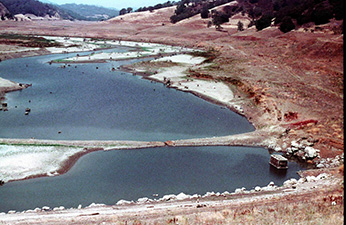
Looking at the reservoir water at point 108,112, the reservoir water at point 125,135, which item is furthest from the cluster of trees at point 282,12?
the reservoir water at point 125,135

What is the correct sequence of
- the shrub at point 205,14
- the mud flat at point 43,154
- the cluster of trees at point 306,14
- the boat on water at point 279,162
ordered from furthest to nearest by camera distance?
the shrub at point 205,14
the cluster of trees at point 306,14
the boat on water at point 279,162
the mud flat at point 43,154

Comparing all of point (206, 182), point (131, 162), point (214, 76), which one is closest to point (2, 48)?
point (214, 76)

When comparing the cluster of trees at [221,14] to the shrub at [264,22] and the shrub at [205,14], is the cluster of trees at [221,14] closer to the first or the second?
the shrub at [205,14]

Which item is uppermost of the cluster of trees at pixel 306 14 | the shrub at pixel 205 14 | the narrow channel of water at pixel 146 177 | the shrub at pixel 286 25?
the shrub at pixel 205 14

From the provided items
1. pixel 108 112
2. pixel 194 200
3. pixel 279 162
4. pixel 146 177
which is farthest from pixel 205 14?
pixel 194 200

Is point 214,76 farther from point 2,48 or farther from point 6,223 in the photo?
point 2,48
